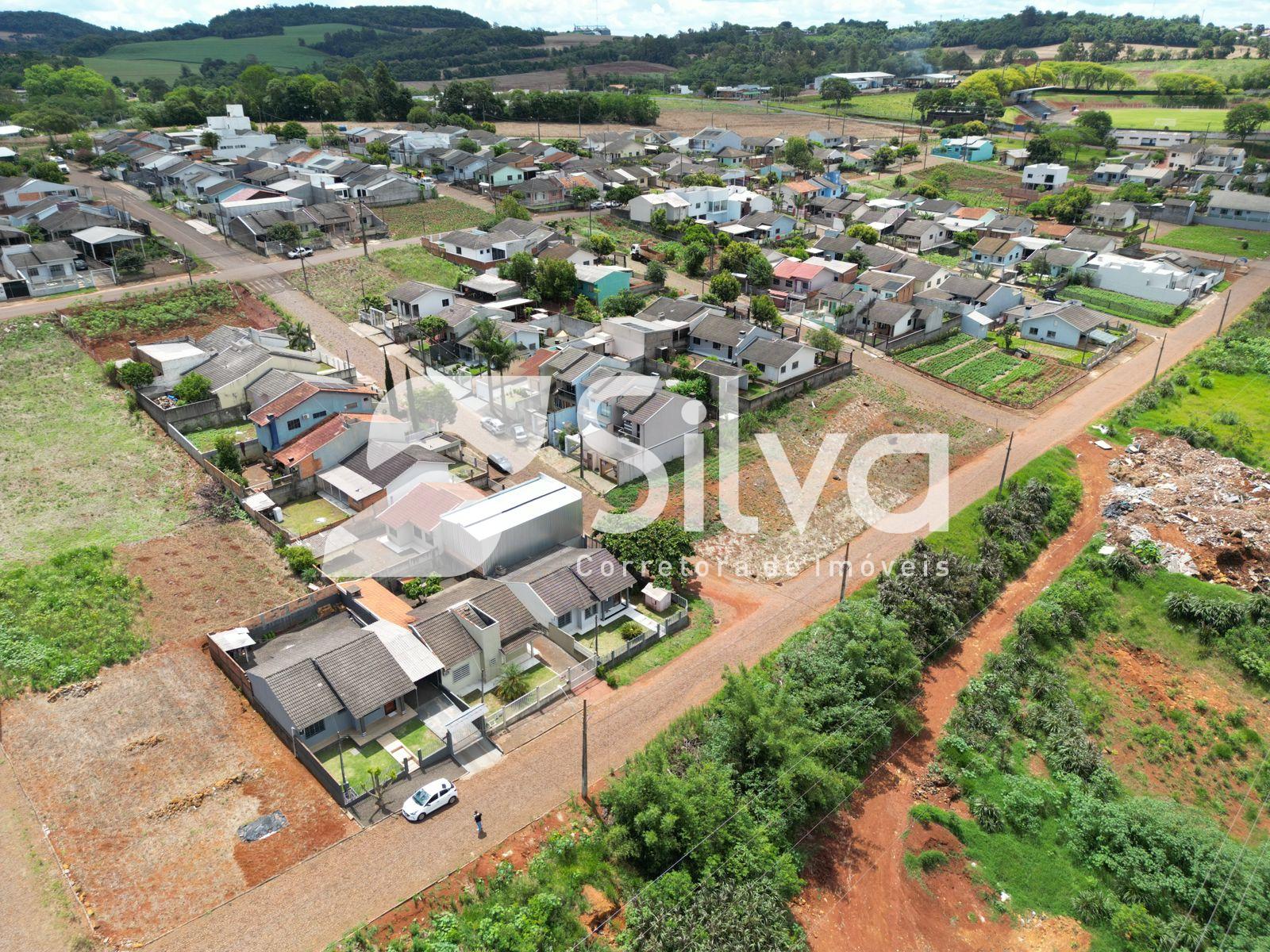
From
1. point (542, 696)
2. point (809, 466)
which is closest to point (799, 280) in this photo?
point (809, 466)

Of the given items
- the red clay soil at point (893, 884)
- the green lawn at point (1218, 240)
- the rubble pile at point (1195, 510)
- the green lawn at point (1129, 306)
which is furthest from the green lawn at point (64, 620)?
the green lawn at point (1218, 240)

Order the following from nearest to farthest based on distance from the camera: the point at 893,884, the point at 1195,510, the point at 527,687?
the point at 893,884 → the point at 527,687 → the point at 1195,510

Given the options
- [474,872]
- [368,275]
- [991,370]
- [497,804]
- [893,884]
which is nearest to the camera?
[474,872]

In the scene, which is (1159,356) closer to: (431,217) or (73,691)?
(431,217)

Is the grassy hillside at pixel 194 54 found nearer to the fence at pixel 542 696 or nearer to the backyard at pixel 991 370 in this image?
the backyard at pixel 991 370

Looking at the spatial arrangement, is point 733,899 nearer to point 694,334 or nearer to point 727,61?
point 694,334
